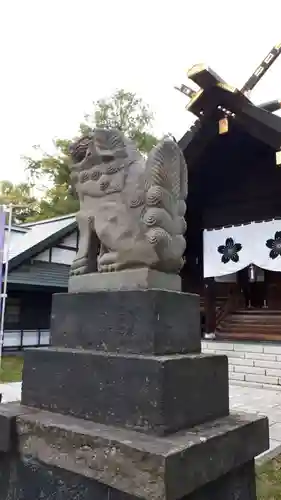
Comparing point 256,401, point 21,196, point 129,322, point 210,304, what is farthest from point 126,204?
point 21,196

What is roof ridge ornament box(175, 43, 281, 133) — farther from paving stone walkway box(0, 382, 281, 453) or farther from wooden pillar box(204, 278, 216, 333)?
paving stone walkway box(0, 382, 281, 453)

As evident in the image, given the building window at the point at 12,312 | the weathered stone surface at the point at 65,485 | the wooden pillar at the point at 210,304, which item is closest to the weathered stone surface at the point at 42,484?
the weathered stone surface at the point at 65,485

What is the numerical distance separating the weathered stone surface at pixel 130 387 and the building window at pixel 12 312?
11.7 metres

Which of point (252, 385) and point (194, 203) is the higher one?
point (194, 203)

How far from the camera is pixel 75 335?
7.35 ft

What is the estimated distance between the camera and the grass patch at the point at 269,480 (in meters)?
2.95

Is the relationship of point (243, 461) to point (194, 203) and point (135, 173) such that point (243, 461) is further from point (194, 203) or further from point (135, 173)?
point (194, 203)

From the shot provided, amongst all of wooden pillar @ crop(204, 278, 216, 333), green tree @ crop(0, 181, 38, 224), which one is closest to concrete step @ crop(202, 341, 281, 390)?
wooden pillar @ crop(204, 278, 216, 333)

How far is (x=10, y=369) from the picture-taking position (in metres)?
9.65

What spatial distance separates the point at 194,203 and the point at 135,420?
9.63 metres

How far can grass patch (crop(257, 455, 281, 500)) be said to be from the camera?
9.69 ft

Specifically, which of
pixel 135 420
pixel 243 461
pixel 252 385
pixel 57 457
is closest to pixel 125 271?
pixel 135 420

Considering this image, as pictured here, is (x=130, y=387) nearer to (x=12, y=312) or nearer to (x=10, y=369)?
(x=10, y=369)

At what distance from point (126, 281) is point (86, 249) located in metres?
0.49
